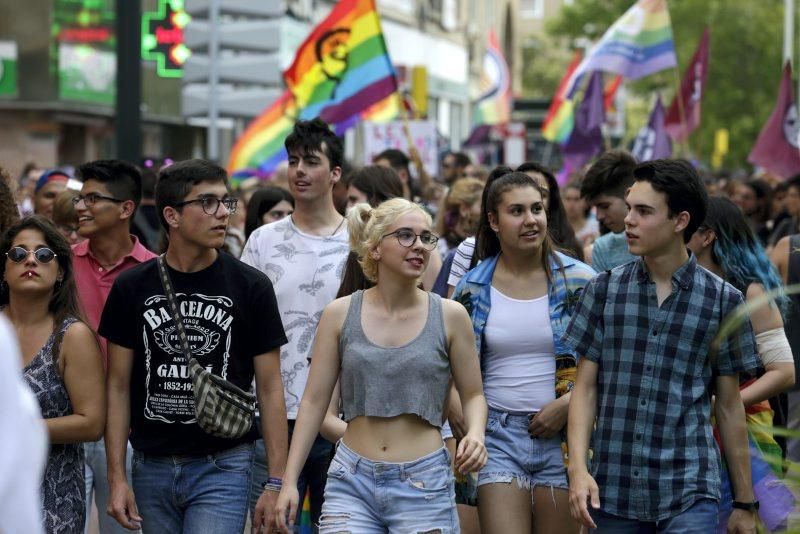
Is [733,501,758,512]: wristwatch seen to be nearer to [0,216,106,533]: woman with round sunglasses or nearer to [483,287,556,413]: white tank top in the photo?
[483,287,556,413]: white tank top

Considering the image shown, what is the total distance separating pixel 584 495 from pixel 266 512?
1.19 metres

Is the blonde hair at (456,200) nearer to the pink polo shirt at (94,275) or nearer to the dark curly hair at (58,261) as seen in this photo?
the pink polo shirt at (94,275)

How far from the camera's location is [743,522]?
5.41 metres

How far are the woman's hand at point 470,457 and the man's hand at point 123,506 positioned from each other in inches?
48.4

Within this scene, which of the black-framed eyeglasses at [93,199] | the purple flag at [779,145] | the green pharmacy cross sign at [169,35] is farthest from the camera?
the purple flag at [779,145]

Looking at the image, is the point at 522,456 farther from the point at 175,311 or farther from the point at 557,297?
the point at 175,311

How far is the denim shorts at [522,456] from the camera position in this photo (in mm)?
5992

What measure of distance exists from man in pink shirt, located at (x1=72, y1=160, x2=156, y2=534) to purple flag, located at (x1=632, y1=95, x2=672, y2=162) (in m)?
11.4

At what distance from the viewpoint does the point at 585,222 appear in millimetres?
12961

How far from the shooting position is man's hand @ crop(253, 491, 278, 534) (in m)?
5.57

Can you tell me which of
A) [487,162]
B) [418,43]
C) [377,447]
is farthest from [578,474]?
[418,43]

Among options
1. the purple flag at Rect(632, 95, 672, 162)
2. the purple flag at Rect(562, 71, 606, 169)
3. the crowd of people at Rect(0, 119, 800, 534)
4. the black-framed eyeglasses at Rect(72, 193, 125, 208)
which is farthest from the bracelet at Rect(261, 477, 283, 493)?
the purple flag at Rect(562, 71, 606, 169)

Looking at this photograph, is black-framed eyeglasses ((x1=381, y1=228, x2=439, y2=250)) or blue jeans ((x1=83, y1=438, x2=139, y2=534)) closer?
black-framed eyeglasses ((x1=381, y1=228, x2=439, y2=250))

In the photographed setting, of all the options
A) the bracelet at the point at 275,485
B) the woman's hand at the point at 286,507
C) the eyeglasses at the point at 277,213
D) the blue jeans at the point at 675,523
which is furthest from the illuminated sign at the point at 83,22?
the blue jeans at the point at 675,523
